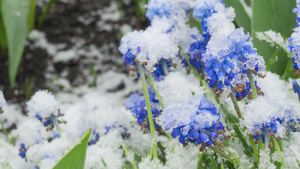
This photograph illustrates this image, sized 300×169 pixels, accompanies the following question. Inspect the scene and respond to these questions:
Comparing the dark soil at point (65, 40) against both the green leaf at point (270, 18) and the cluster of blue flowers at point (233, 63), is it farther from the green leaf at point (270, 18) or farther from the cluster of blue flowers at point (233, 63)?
the cluster of blue flowers at point (233, 63)

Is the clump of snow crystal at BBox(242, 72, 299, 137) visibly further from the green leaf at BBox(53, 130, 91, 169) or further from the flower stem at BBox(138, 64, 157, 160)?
the green leaf at BBox(53, 130, 91, 169)

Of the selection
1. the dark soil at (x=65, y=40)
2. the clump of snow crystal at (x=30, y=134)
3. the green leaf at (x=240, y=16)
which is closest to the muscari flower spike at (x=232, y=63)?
the green leaf at (x=240, y=16)

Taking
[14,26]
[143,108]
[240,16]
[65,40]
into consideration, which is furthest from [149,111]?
[65,40]

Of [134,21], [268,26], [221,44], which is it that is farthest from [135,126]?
[134,21]

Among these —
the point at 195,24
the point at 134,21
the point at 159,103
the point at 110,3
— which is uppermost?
the point at 110,3

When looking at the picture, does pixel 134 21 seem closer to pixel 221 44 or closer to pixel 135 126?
pixel 135 126

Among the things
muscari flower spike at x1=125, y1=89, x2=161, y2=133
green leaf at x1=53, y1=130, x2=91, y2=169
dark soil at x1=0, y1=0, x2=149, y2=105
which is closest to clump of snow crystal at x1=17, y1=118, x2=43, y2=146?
muscari flower spike at x1=125, y1=89, x2=161, y2=133
